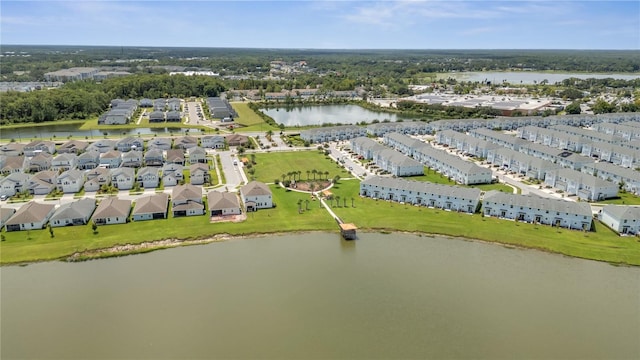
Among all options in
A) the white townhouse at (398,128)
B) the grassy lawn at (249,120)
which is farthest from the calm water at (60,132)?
the white townhouse at (398,128)

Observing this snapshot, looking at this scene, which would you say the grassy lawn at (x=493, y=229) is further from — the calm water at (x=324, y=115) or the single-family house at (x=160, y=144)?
the calm water at (x=324, y=115)

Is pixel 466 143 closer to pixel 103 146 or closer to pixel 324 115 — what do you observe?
pixel 324 115

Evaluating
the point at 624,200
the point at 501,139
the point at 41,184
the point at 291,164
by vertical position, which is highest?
the point at 501,139

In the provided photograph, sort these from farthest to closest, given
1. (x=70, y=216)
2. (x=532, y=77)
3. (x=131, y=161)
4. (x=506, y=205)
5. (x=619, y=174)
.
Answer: (x=532, y=77)
(x=131, y=161)
(x=619, y=174)
(x=506, y=205)
(x=70, y=216)

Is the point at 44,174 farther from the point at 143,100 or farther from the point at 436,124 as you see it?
the point at 143,100

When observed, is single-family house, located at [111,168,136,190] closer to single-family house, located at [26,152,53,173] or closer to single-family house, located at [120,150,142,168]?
single-family house, located at [120,150,142,168]

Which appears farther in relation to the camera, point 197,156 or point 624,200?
point 197,156

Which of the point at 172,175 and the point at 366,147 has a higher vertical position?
the point at 366,147

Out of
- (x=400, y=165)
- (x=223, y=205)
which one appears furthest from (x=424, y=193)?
(x=223, y=205)
